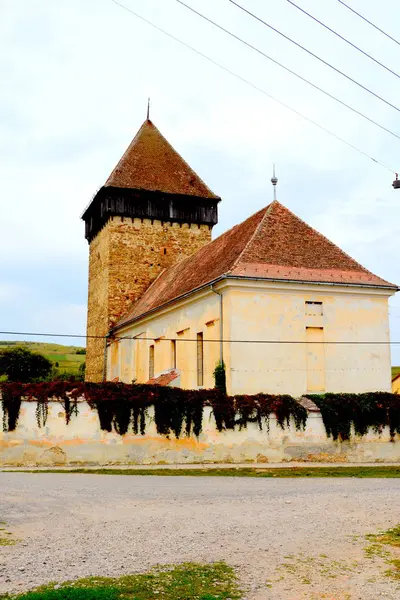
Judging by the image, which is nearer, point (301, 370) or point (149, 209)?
point (301, 370)

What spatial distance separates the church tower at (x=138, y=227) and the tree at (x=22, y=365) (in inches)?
1389

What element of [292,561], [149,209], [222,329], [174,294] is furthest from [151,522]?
[149,209]

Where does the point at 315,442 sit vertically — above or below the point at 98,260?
below

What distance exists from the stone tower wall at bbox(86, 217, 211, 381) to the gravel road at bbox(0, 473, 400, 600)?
27616 millimetres

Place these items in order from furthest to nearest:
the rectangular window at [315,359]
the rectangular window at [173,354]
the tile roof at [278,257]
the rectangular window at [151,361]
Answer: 1. the rectangular window at [151,361]
2. the rectangular window at [173,354]
3. the tile roof at [278,257]
4. the rectangular window at [315,359]

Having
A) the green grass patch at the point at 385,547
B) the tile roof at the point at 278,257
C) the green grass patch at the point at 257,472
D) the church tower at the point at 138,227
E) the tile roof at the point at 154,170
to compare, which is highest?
the tile roof at the point at 154,170

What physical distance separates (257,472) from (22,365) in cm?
6444

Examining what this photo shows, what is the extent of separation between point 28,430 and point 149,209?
24.6 metres

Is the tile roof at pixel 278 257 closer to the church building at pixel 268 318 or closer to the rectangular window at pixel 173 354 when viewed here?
the church building at pixel 268 318

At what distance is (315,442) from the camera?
75.8 feet

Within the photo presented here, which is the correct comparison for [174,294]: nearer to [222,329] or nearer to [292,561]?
[222,329]

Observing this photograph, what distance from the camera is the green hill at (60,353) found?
85.6 metres

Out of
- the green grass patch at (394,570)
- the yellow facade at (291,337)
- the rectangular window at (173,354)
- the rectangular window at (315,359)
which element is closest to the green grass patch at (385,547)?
the green grass patch at (394,570)

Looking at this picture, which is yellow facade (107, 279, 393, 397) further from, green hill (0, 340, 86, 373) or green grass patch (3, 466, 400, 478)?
green hill (0, 340, 86, 373)
